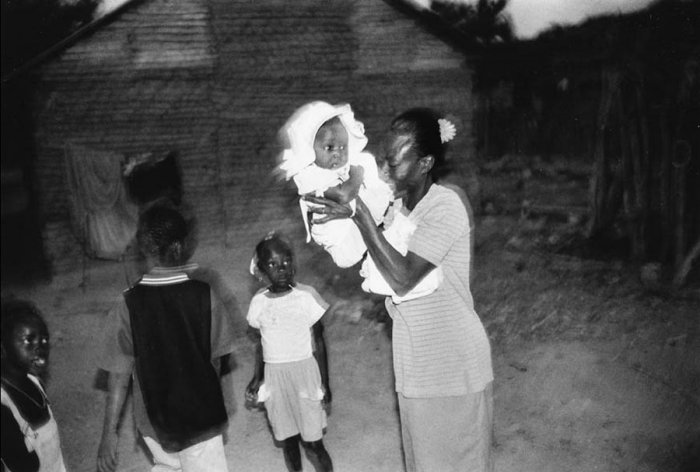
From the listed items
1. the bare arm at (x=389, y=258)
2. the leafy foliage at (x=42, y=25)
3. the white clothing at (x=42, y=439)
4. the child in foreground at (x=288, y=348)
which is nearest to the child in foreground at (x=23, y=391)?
the white clothing at (x=42, y=439)

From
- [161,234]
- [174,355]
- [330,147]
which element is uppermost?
[330,147]

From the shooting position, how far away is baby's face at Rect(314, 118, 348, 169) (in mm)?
1622

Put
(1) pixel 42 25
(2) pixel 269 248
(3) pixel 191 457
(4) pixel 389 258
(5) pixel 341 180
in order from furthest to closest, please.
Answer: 1. (1) pixel 42 25
2. (2) pixel 269 248
3. (3) pixel 191 457
4. (5) pixel 341 180
5. (4) pixel 389 258

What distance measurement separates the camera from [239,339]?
4.43m

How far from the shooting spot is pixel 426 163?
5.05ft

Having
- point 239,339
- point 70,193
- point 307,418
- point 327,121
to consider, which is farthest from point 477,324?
point 70,193

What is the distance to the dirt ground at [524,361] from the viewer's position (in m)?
2.82

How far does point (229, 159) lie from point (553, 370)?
13.6 ft

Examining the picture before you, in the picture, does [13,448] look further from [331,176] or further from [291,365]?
[331,176]

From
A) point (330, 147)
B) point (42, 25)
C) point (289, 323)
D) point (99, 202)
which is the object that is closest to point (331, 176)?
point (330, 147)

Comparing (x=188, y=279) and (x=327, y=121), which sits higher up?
(x=327, y=121)

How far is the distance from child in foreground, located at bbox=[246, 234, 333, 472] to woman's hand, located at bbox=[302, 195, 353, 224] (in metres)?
0.95

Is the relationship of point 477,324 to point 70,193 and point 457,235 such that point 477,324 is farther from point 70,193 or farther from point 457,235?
point 70,193

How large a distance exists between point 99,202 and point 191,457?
441cm
